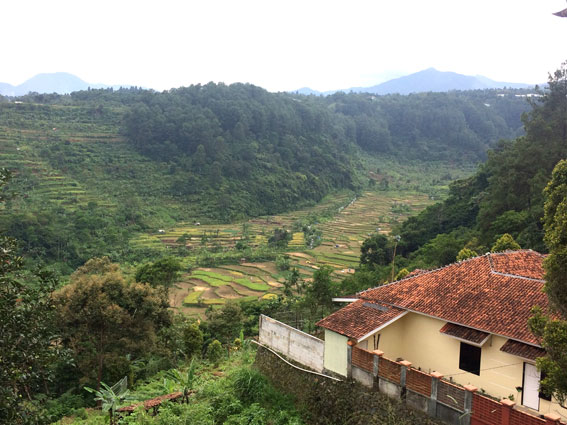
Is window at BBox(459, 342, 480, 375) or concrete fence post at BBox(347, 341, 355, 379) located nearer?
window at BBox(459, 342, 480, 375)

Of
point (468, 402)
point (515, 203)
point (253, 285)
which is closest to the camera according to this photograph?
point (468, 402)

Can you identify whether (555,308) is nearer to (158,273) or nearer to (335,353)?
(335,353)

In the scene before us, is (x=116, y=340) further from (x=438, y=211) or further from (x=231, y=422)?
(x=438, y=211)

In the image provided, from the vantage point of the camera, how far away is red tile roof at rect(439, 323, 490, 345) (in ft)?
29.3

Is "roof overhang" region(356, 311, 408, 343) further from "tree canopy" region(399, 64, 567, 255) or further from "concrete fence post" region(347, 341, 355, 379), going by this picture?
"tree canopy" region(399, 64, 567, 255)

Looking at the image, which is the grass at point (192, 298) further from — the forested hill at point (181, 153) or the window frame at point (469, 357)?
the window frame at point (469, 357)

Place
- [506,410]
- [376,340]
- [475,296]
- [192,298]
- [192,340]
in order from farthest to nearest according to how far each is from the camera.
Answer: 1. [192,298]
2. [192,340]
3. [376,340]
4. [475,296]
5. [506,410]

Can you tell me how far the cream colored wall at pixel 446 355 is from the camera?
871 centimetres

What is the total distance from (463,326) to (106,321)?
10.5m

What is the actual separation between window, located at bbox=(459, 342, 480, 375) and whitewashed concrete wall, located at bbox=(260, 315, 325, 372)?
9.05 ft

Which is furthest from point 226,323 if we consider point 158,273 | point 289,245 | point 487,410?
point 289,245

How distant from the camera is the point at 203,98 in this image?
77375 mm

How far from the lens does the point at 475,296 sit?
32.6 feet

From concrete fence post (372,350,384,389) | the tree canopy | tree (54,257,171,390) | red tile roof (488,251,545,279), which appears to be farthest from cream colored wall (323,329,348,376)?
the tree canopy
